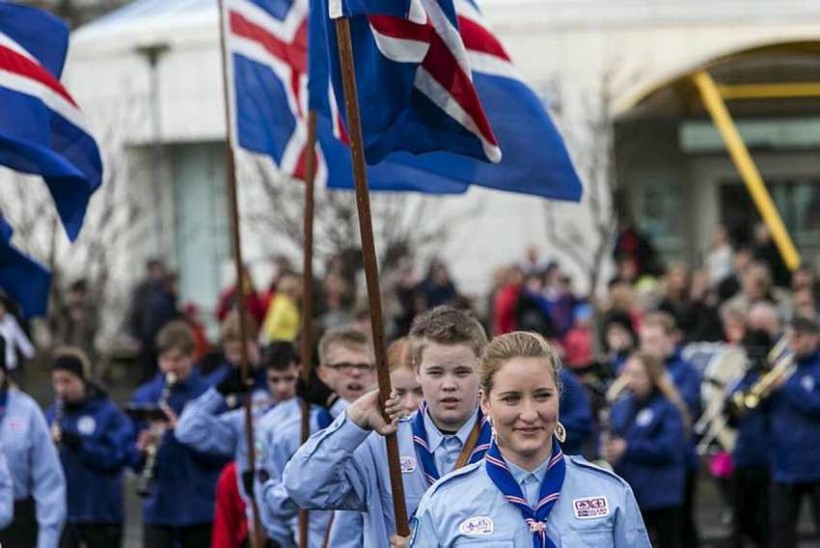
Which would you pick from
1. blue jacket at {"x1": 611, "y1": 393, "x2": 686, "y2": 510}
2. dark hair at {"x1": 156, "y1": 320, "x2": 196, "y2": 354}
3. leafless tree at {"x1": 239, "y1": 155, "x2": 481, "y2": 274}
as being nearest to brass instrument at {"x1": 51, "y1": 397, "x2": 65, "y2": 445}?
dark hair at {"x1": 156, "y1": 320, "x2": 196, "y2": 354}

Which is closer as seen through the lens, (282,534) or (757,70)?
(282,534)

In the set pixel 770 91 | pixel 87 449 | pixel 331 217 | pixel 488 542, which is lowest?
pixel 488 542

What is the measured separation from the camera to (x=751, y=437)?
50.1 ft

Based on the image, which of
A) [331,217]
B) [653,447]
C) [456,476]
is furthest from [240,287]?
[331,217]

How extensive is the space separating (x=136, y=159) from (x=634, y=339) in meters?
12.3

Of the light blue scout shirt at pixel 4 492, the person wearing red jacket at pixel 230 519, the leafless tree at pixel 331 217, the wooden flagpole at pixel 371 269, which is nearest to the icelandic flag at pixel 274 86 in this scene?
the person wearing red jacket at pixel 230 519

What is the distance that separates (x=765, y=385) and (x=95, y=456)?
4.73 metres

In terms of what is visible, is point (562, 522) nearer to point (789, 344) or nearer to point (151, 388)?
point (151, 388)

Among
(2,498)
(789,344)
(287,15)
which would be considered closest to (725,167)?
(789,344)

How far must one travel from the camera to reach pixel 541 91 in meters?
30.8

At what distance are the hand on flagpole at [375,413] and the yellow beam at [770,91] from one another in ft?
81.5

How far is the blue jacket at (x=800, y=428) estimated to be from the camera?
46.8 ft

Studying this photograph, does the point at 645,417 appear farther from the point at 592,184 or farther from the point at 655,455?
the point at 592,184

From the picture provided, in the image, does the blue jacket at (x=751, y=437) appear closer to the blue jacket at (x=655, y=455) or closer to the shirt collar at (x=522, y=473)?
the blue jacket at (x=655, y=455)
